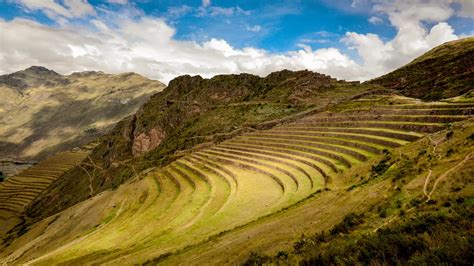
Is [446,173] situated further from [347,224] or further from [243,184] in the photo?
[243,184]

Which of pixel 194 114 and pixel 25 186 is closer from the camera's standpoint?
pixel 194 114

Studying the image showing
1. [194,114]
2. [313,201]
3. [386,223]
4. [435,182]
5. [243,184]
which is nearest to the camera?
[386,223]

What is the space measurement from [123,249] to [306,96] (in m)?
72.6

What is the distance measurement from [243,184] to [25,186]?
146647 millimetres

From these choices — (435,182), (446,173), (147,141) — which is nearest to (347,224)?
(435,182)

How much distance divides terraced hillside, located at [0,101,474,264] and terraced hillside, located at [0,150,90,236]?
76743 mm

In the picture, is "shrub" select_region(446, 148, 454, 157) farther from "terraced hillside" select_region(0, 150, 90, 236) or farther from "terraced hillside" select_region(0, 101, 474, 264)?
"terraced hillside" select_region(0, 150, 90, 236)

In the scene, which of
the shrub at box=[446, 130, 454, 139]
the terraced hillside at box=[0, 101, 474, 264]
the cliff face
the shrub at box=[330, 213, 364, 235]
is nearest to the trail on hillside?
the shrub at box=[330, 213, 364, 235]

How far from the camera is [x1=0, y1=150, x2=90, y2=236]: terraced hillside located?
350ft

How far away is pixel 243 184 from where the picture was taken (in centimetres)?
2967

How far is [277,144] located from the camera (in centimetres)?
4141

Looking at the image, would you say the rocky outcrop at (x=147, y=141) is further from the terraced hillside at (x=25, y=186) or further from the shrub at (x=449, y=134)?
the shrub at (x=449, y=134)

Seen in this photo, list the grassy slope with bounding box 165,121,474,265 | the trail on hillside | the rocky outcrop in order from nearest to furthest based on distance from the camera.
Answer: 1. the grassy slope with bounding box 165,121,474,265
2. the trail on hillside
3. the rocky outcrop

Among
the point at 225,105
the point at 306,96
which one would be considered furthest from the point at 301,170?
the point at 225,105
